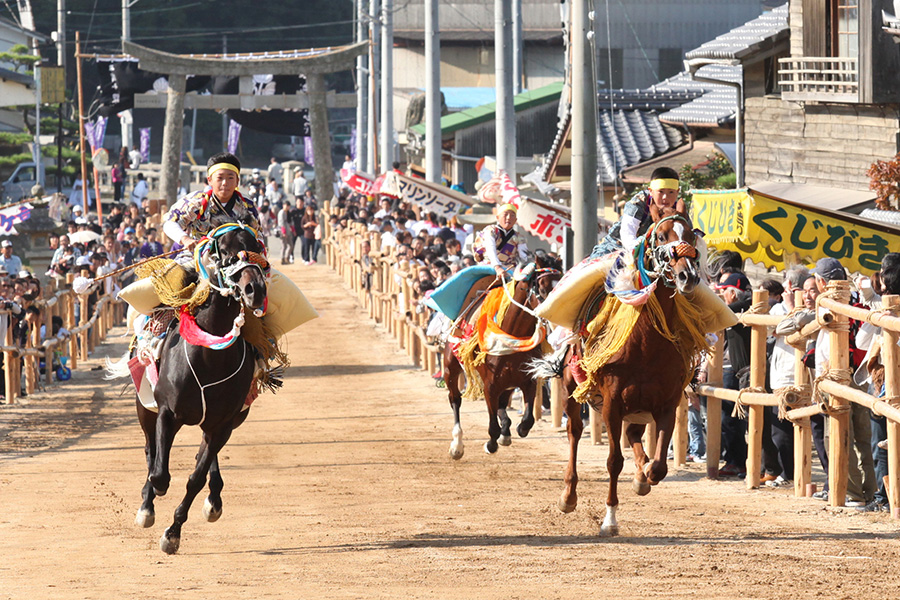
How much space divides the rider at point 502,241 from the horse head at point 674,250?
13.6 feet

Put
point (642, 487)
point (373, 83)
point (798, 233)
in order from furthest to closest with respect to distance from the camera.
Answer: point (373, 83), point (798, 233), point (642, 487)

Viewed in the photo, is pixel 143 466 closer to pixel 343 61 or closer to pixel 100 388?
pixel 100 388

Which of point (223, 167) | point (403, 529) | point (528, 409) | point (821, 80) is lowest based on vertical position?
point (403, 529)

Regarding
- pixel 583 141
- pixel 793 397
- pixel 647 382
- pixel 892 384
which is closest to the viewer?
pixel 892 384

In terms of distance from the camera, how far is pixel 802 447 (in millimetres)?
10031

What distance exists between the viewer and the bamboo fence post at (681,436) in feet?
39.1

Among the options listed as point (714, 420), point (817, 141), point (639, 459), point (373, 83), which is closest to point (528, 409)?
point (714, 420)

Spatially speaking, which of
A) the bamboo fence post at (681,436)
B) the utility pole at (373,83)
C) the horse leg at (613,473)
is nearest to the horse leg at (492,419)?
the bamboo fence post at (681,436)

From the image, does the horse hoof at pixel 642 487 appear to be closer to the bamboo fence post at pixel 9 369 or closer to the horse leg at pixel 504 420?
the horse leg at pixel 504 420

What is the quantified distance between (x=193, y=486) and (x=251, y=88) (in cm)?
3371

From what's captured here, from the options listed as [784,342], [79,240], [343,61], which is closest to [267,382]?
[784,342]

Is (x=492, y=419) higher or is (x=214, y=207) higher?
(x=214, y=207)

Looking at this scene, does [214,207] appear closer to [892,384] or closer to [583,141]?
[892,384]

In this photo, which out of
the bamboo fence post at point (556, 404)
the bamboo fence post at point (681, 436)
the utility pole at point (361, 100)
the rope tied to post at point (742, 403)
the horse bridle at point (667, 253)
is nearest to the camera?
the horse bridle at point (667, 253)
